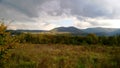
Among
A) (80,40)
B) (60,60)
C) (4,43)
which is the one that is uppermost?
(4,43)

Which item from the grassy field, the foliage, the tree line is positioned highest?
the foliage

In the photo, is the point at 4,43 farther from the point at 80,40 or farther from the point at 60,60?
the point at 80,40

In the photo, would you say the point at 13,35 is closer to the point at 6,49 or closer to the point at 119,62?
the point at 6,49

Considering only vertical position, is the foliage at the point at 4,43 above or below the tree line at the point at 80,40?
above

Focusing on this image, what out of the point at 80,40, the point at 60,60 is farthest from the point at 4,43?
the point at 80,40

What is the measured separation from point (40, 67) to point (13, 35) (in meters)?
3.86

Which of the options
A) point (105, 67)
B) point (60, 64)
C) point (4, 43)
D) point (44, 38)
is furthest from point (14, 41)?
point (44, 38)

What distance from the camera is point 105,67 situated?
13.7 m

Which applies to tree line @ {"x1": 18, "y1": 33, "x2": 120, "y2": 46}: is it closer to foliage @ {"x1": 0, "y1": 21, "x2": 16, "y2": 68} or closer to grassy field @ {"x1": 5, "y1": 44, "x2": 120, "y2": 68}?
grassy field @ {"x1": 5, "y1": 44, "x2": 120, "y2": 68}

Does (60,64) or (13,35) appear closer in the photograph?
(60,64)

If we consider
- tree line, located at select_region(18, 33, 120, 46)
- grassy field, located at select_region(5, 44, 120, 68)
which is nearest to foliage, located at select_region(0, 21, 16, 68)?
grassy field, located at select_region(5, 44, 120, 68)

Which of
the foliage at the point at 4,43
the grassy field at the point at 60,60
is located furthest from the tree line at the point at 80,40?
the foliage at the point at 4,43

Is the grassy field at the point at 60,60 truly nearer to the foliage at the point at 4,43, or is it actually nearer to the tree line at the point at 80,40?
the foliage at the point at 4,43

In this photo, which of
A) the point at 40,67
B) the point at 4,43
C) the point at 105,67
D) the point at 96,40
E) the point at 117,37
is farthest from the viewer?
the point at 96,40
